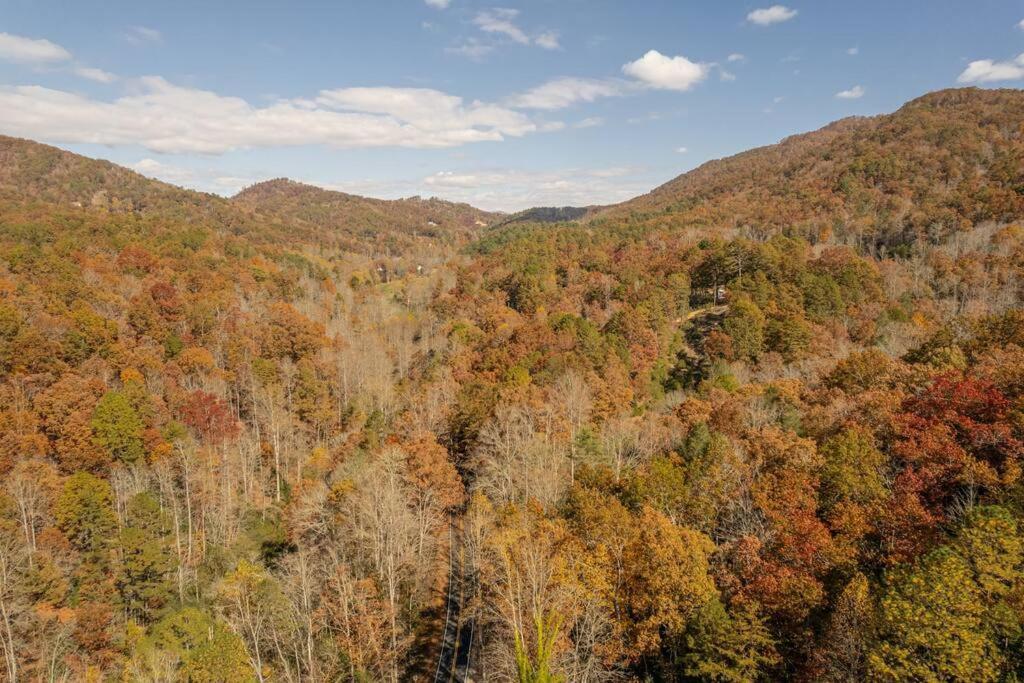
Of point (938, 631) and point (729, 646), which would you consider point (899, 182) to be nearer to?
point (938, 631)

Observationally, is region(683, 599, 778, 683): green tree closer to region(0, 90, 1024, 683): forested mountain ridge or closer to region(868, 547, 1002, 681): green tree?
region(0, 90, 1024, 683): forested mountain ridge

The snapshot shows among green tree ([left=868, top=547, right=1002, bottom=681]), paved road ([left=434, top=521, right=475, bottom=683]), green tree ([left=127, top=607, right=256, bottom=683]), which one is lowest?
paved road ([left=434, top=521, right=475, bottom=683])

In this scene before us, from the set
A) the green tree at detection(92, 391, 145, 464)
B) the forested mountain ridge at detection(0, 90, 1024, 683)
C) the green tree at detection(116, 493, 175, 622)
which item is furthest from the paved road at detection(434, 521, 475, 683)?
the green tree at detection(92, 391, 145, 464)

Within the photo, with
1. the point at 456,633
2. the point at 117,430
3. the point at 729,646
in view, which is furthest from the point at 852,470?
the point at 117,430

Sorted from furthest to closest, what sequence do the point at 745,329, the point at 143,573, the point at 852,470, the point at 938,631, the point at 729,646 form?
1. the point at 745,329
2. the point at 143,573
3. the point at 852,470
4. the point at 729,646
5. the point at 938,631

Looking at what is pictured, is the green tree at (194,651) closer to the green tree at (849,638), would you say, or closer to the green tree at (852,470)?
the green tree at (849,638)

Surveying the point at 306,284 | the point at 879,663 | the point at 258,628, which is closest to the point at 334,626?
the point at 258,628
